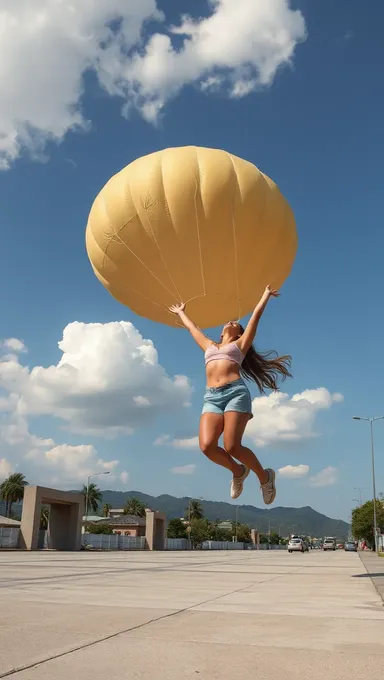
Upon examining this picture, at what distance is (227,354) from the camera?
290 inches

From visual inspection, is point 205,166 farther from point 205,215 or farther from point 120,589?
point 120,589

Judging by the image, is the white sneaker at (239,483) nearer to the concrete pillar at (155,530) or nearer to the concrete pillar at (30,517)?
the concrete pillar at (30,517)

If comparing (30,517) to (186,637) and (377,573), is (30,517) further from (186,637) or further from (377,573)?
(186,637)

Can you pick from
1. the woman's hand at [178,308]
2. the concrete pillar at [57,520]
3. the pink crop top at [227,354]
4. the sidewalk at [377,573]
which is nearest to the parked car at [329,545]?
the concrete pillar at [57,520]

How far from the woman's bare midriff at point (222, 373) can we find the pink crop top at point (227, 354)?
5 cm

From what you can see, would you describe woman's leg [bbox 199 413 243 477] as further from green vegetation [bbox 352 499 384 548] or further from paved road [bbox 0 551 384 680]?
green vegetation [bbox 352 499 384 548]

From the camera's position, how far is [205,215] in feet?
23.5

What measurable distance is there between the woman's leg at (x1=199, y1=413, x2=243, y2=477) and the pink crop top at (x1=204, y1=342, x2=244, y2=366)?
760mm

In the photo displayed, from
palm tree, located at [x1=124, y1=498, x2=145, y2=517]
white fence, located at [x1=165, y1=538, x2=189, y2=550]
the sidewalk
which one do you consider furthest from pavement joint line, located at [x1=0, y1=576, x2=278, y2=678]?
palm tree, located at [x1=124, y1=498, x2=145, y2=517]

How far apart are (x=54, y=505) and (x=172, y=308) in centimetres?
3460

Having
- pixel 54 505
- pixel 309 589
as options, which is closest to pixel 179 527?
pixel 54 505

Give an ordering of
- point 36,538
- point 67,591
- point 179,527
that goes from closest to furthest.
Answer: point 67,591 → point 36,538 → point 179,527

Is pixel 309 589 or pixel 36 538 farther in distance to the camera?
pixel 36 538

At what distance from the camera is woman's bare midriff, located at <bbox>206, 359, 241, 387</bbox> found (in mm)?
7234
